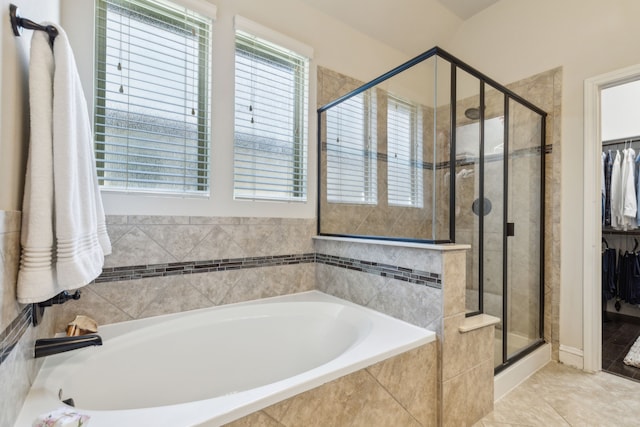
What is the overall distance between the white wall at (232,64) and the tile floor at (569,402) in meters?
1.75

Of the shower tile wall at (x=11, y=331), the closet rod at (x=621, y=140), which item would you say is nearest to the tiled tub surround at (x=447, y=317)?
the shower tile wall at (x=11, y=331)

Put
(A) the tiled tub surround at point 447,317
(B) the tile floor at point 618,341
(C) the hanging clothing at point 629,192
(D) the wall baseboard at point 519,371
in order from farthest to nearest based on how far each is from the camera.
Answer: (C) the hanging clothing at point 629,192 < (B) the tile floor at point 618,341 < (D) the wall baseboard at point 519,371 < (A) the tiled tub surround at point 447,317

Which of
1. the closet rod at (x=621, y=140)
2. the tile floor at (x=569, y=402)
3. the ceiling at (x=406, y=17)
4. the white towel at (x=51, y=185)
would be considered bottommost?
the tile floor at (x=569, y=402)

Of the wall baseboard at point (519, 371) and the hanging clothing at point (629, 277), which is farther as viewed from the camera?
the hanging clothing at point (629, 277)

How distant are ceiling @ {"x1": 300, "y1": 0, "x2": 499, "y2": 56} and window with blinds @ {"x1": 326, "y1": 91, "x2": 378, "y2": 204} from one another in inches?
30.6

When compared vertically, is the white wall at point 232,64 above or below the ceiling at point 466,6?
below

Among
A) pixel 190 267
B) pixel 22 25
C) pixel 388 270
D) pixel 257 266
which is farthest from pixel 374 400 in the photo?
pixel 22 25

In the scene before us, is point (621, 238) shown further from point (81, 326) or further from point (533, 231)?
point (81, 326)

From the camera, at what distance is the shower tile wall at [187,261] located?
61.9 inches

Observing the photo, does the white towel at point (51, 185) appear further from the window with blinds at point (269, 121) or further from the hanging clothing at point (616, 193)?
the hanging clothing at point (616, 193)

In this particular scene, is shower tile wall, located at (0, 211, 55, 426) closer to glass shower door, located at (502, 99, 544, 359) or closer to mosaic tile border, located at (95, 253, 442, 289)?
mosaic tile border, located at (95, 253, 442, 289)

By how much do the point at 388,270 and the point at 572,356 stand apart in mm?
1704

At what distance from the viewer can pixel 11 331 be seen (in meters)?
0.77

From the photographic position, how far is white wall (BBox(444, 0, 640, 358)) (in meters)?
2.04
